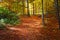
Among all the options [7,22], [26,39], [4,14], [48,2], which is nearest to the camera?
[26,39]

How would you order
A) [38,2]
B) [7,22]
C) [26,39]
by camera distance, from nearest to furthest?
[26,39]
[7,22]
[38,2]

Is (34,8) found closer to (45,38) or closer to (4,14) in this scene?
(4,14)

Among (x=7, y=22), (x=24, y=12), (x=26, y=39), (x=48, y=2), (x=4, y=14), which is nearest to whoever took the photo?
(x=26, y=39)

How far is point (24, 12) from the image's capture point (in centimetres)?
2705

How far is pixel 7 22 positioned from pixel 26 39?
210 inches

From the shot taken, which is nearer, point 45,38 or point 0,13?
point 45,38

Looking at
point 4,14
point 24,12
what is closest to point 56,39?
point 4,14

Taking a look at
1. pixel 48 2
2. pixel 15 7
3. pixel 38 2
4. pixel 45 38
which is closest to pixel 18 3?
pixel 15 7

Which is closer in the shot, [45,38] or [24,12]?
[45,38]

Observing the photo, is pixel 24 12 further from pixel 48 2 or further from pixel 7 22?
pixel 7 22

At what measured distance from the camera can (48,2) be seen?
22.1m

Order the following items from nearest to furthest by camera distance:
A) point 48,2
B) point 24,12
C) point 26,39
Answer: point 26,39 → point 48,2 → point 24,12

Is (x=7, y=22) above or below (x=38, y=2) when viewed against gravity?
below

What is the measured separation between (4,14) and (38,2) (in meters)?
8.30
